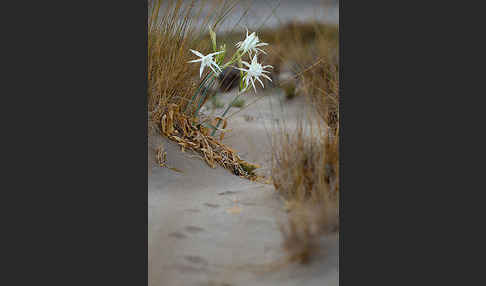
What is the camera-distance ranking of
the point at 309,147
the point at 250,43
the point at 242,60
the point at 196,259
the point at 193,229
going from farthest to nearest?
the point at 242,60
the point at 250,43
the point at 309,147
the point at 193,229
the point at 196,259

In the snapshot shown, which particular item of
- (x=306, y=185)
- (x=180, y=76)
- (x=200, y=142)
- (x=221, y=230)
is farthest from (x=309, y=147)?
(x=180, y=76)

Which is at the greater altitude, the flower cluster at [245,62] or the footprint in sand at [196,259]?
the flower cluster at [245,62]

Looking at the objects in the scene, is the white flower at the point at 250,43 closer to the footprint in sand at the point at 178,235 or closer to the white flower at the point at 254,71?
the white flower at the point at 254,71

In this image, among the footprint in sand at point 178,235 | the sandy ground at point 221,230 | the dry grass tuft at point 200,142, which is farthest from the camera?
the dry grass tuft at point 200,142

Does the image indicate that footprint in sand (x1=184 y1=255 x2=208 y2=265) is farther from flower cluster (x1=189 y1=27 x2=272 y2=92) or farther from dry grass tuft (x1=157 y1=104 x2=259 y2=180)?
flower cluster (x1=189 y1=27 x2=272 y2=92)

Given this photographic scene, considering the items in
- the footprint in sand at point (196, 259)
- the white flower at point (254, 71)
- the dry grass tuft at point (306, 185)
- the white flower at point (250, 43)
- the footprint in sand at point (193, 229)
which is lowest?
the footprint in sand at point (196, 259)

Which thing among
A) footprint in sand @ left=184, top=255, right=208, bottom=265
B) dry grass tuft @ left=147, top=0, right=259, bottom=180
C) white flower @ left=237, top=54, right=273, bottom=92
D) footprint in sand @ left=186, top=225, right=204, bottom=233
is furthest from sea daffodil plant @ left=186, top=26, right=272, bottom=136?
footprint in sand @ left=184, top=255, right=208, bottom=265

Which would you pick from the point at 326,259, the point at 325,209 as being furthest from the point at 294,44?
the point at 326,259

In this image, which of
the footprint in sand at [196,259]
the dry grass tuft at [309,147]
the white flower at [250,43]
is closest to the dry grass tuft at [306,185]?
the dry grass tuft at [309,147]

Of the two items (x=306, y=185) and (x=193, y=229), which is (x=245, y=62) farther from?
(x=193, y=229)
